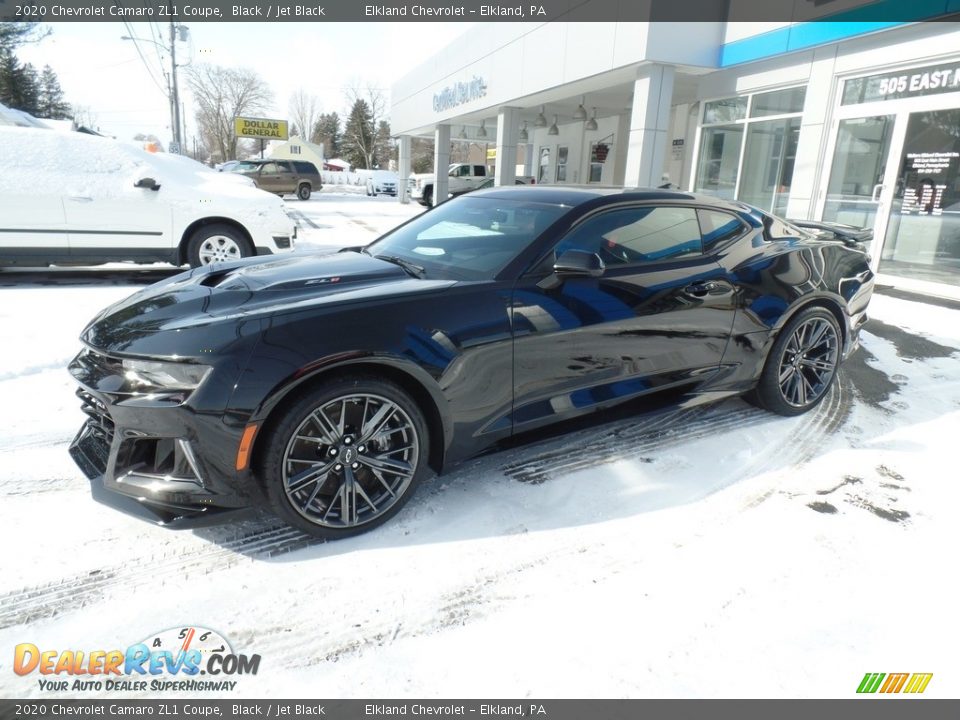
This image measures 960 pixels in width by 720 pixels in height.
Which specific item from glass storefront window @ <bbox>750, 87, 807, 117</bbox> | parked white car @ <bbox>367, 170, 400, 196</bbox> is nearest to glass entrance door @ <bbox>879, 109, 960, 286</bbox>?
glass storefront window @ <bbox>750, 87, 807, 117</bbox>

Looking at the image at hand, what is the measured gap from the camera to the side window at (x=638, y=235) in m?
3.19

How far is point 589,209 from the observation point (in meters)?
3.22

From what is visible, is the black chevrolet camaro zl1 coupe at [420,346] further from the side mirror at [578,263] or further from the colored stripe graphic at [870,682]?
the colored stripe graphic at [870,682]

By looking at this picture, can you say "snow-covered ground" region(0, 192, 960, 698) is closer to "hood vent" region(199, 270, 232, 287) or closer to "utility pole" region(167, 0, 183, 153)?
"hood vent" region(199, 270, 232, 287)

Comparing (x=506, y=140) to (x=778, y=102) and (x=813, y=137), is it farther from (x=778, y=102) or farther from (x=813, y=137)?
(x=813, y=137)

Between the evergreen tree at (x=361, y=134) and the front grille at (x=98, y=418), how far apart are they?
6699cm

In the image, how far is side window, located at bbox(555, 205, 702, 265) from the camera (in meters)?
3.19

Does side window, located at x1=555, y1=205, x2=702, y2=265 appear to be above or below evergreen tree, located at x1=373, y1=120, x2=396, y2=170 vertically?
below

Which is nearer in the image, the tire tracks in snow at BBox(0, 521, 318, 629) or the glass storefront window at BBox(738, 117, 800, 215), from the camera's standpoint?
the tire tracks in snow at BBox(0, 521, 318, 629)

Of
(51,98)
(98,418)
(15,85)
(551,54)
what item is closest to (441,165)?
(551,54)

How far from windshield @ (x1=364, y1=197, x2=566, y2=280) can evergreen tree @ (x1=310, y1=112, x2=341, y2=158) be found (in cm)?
8511

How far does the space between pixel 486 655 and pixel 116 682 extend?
1184 mm

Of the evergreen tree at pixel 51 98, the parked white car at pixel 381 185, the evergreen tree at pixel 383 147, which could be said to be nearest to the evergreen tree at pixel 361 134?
the evergreen tree at pixel 383 147

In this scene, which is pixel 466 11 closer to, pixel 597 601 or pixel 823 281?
pixel 823 281
